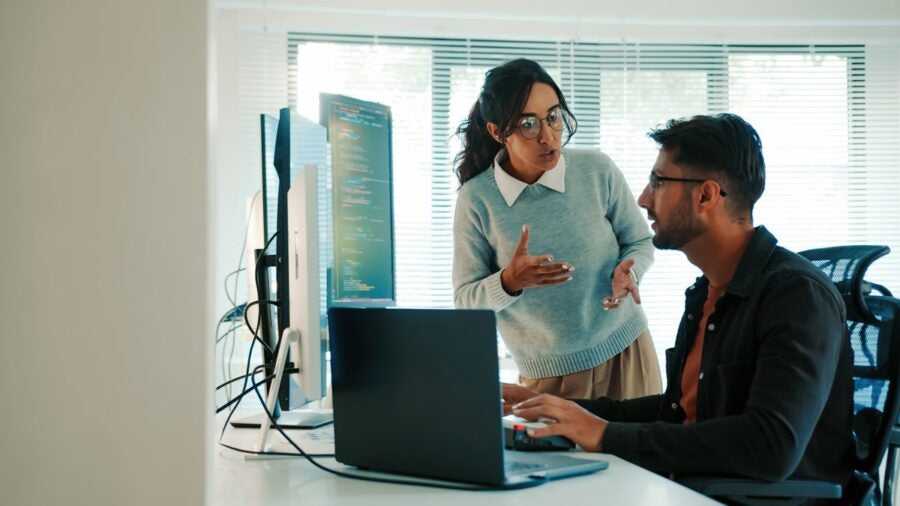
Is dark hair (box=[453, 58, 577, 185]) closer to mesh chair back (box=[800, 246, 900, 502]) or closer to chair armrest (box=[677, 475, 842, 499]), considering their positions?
mesh chair back (box=[800, 246, 900, 502])

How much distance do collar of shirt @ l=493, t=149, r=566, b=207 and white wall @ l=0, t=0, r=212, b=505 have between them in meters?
1.78

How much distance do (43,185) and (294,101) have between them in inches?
134

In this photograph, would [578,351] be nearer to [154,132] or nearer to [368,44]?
[154,132]

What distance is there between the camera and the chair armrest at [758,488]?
1.40m

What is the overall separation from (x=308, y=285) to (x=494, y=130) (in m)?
1.23

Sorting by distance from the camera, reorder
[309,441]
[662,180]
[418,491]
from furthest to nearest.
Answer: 1. [662,180]
2. [309,441]
3. [418,491]

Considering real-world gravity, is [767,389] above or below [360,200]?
below

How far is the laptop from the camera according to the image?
1.09 m

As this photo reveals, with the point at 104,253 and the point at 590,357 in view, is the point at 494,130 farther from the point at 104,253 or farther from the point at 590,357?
the point at 104,253

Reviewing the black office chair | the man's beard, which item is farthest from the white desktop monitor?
the black office chair

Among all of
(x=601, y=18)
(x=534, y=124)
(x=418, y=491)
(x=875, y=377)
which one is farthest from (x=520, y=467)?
(x=601, y=18)

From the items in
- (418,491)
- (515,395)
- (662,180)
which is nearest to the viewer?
(418,491)

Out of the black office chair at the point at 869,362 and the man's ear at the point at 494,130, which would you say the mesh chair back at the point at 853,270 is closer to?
the black office chair at the point at 869,362

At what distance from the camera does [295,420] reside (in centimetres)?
180
